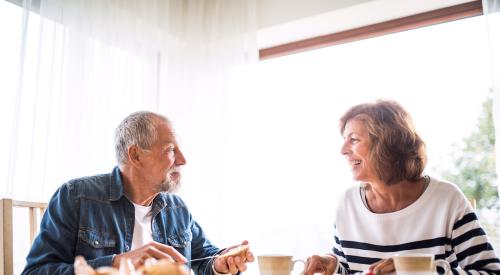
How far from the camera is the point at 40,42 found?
2.20 m

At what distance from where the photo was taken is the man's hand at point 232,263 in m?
1.54

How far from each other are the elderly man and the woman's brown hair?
1.85 ft

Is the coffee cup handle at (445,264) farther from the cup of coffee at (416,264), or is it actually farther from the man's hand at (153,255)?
the man's hand at (153,255)

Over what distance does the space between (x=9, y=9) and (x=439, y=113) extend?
2.23 m

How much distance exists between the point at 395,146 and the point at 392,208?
0.22 metres

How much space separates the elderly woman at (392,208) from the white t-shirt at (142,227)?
24.2 inches

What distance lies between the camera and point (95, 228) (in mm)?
1574

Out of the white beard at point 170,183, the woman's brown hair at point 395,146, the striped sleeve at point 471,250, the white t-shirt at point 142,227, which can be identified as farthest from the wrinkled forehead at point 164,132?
the striped sleeve at point 471,250

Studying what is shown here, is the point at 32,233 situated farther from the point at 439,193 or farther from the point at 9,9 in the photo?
the point at 439,193

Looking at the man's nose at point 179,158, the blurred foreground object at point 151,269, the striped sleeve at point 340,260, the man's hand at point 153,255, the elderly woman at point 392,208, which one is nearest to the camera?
the blurred foreground object at point 151,269

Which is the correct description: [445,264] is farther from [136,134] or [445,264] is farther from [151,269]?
[136,134]

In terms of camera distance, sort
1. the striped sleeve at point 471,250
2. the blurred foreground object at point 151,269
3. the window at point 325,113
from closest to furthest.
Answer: the blurred foreground object at point 151,269
the striped sleeve at point 471,250
the window at point 325,113

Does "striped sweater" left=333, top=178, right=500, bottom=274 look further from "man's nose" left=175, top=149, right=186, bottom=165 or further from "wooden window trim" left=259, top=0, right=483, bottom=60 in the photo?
"wooden window trim" left=259, top=0, right=483, bottom=60

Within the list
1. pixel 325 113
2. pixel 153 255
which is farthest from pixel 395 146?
pixel 325 113
